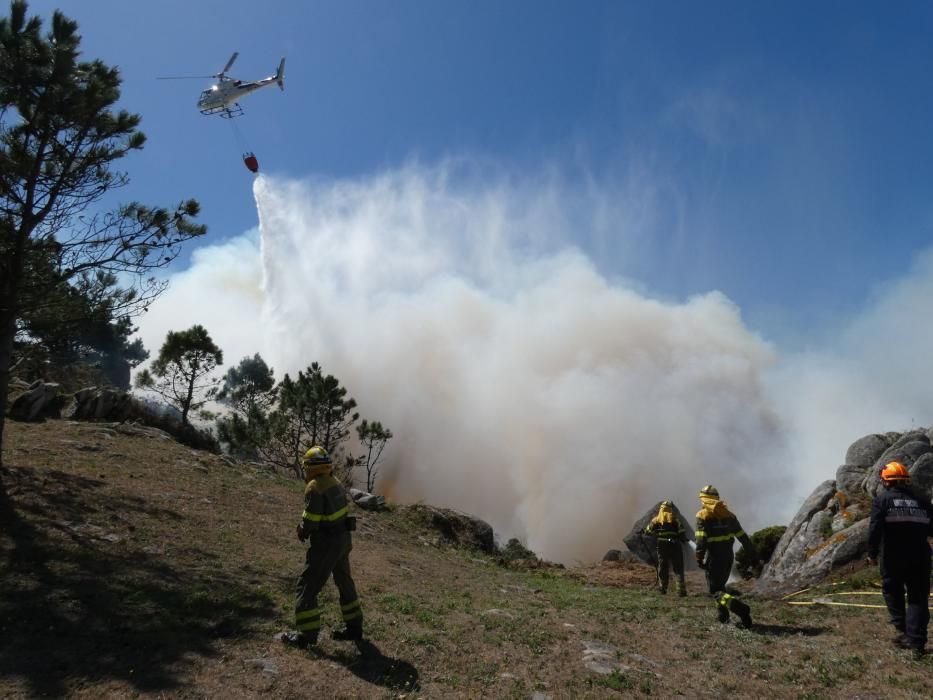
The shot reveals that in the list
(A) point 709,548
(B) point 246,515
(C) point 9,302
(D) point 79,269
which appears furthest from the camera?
(B) point 246,515

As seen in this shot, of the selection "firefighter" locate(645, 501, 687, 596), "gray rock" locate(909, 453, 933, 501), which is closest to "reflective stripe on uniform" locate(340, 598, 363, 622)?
"firefighter" locate(645, 501, 687, 596)

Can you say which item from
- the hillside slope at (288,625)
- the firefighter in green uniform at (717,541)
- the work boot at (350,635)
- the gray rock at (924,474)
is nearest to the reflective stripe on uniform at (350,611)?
the work boot at (350,635)

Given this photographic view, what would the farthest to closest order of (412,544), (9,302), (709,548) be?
(412,544)
(9,302)
(709,548)

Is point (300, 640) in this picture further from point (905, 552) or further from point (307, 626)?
point (905, 552)

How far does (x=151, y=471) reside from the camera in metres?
15.8

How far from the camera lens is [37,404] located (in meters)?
19.9

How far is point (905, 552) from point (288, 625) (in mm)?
7739

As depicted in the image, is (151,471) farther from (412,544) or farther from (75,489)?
(412,544)

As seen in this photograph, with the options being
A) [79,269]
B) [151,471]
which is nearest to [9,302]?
[79,269]

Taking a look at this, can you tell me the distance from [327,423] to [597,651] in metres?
25.0

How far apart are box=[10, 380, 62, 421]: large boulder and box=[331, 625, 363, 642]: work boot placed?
17.5m

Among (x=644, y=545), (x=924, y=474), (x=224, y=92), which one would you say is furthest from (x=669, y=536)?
(x=224, y=92)

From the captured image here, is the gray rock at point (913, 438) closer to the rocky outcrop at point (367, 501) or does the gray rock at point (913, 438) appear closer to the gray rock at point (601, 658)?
the gray rock at point (601, 658)

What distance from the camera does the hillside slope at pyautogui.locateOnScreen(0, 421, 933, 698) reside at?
6043 millimetres
